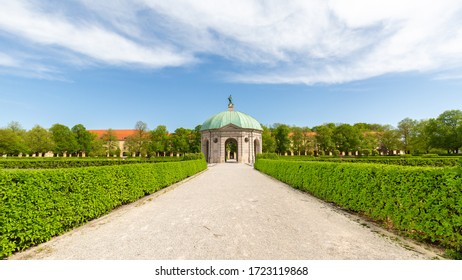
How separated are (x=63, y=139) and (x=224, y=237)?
84.9 m

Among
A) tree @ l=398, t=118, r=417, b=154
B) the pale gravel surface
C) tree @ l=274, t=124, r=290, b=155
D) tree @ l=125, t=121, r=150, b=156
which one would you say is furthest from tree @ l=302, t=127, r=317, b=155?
the pale gravel surface

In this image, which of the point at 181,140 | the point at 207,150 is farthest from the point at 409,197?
the point at 181,140

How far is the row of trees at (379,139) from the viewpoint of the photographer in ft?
180

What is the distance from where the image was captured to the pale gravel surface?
15.9 feet

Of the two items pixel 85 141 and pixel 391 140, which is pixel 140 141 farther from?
pixel 391 140

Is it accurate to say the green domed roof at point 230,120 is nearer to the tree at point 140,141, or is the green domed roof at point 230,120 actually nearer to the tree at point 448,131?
the tree at point 140,141

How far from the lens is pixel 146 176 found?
457 inches

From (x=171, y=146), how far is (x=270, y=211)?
71430 millimetres

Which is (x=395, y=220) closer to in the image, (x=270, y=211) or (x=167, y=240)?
(x=270, y=211)

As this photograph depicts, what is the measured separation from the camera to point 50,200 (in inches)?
224

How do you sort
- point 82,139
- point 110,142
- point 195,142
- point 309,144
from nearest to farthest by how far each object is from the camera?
point 195,142, point 82,139, point 309,144, point 110,142

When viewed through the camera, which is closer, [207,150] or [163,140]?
[207,150]

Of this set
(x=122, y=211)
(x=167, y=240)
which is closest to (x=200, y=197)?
(x=122, y=211)

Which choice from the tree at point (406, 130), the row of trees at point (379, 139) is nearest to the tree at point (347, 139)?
the row of trees at point (379, 139)
